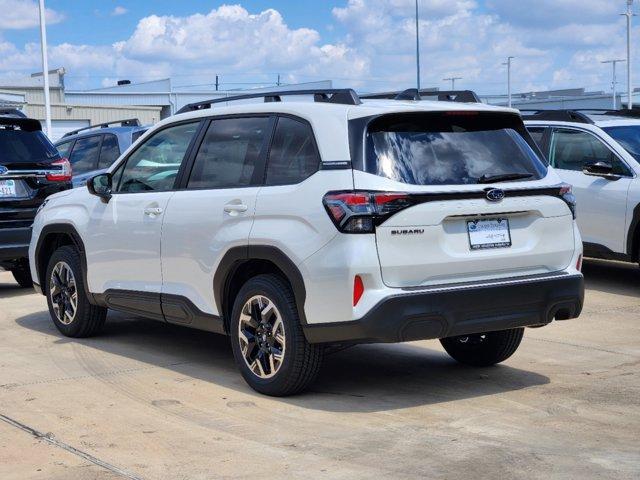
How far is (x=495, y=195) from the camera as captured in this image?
6.33 meters

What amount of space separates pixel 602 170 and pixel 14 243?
6136 millimetres

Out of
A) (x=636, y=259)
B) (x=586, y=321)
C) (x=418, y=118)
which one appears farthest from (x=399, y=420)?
(x=636, y=259)

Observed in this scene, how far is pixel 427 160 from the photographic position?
627cm

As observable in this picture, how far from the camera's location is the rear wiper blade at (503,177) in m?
6.40

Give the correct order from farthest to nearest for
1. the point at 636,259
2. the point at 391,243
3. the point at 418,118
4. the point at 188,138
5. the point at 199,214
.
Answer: the point at 636,259 < the point at 188,138 < the point at 199,214 < the point at 418,118 < the point at 391,243

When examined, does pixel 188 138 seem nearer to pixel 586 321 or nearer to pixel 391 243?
pixel 391 243

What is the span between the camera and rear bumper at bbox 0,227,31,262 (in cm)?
1082

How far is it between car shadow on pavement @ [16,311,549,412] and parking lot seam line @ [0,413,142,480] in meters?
1.42

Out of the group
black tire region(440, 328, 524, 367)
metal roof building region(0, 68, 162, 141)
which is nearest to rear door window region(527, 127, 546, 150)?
black tire region(440, 328, 524, 367)

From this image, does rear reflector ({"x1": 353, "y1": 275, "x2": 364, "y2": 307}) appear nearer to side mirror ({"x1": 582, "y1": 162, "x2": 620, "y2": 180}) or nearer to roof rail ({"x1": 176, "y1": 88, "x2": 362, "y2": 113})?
roof rail ({"x1": 176, "y1": 88, "x2": 362, "y2": 113})

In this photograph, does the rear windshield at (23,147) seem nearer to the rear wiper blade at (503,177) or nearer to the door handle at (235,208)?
the door handle at (235,208)

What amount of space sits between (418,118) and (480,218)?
704 mm

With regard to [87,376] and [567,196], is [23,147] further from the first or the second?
[567,196]

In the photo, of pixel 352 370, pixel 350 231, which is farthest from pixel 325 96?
pixel 352 370
